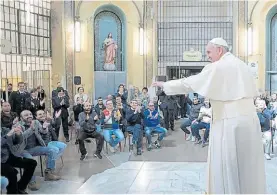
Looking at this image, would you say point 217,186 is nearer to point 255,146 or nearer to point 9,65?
point 255,146

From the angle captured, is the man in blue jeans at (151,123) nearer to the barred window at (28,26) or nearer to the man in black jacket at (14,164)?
the man in black jacket at (14,164)

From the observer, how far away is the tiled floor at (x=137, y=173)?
5.12 meters

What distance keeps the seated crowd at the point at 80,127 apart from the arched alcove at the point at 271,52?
522 centimetres

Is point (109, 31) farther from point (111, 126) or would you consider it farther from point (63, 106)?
point (111, 126)

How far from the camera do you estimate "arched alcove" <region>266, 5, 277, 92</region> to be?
47.0ft

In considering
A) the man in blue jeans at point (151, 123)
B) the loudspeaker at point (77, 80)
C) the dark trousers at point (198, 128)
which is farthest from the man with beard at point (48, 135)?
the loudspeaker at point (77, 80)

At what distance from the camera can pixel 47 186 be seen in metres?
5.30

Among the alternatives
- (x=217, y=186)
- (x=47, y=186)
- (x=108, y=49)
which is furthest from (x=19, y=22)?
(x=217, y=186)

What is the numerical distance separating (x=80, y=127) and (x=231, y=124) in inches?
166

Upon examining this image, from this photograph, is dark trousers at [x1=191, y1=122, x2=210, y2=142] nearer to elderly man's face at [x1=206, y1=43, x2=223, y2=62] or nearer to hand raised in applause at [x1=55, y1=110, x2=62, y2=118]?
hand raised in applause at [x1=55, y1=110, x2=62, y2=118]

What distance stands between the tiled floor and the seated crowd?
24 centimetres

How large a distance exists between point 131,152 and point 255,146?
14.3 ft

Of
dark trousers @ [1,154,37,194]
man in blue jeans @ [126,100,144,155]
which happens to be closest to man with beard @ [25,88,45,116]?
man in blue jeans @ [126,100,144,155]

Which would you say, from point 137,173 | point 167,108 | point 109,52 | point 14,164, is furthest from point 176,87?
point 109,52
